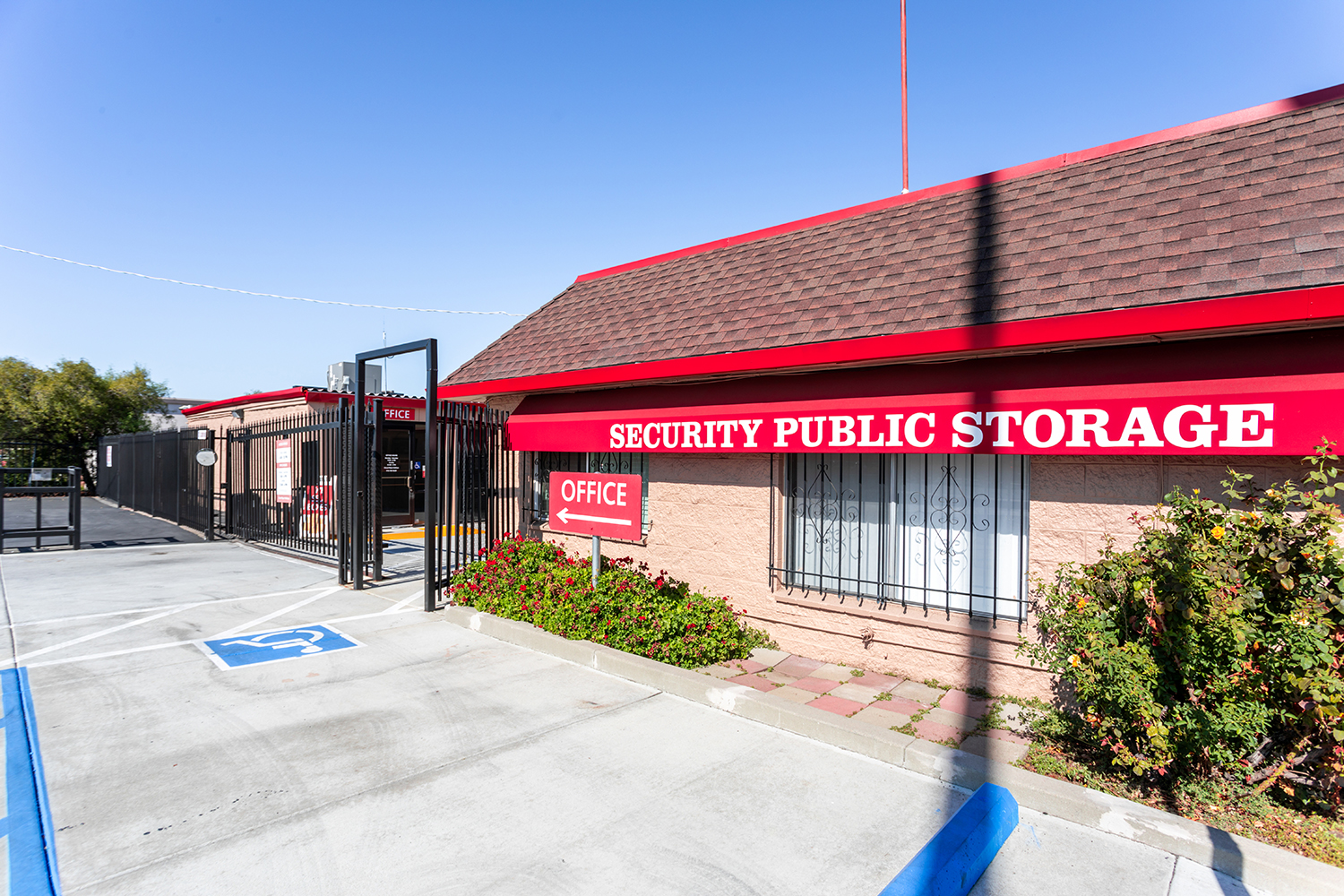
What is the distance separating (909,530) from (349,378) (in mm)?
17885

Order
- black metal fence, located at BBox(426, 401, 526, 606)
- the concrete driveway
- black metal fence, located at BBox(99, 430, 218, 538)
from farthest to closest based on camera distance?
black metal fence, located at BBox(99, 430, 218, 538), black metal fence, located at BBox(426, 401, 526, 606), the concrete driveway

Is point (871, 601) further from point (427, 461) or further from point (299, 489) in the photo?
point (299, 489)

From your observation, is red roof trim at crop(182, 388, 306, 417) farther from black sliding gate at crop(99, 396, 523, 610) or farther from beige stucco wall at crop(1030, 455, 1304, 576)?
beige stucco wall at crop(1030, 455, 1304, 576)

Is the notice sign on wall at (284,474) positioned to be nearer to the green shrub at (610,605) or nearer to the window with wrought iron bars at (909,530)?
the green shrub at (610,605)

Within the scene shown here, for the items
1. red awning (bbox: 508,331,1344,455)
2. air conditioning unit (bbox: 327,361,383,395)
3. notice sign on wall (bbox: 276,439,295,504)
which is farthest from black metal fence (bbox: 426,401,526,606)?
air conditioning unit (bbox: 327,361,383,395)

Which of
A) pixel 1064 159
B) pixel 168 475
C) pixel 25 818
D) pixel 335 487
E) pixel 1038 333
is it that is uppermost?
pixel 1064 159

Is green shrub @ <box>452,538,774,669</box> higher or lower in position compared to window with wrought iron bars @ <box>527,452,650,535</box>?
lower

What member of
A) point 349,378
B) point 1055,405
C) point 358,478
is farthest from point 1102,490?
point 349,378

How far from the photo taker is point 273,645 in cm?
730

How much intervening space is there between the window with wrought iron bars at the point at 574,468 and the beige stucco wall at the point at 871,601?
10.8 inches

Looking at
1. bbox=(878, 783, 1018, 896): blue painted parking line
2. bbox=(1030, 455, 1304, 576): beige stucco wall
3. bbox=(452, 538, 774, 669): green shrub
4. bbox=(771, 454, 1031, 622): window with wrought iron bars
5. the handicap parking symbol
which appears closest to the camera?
bbox=(878, 783, 1018, 896): blue painted parking line

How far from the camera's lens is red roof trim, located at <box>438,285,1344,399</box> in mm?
4066

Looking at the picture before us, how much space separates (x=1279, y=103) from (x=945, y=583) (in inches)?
175

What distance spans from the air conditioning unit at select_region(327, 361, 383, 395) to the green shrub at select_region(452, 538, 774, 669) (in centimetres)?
1282
